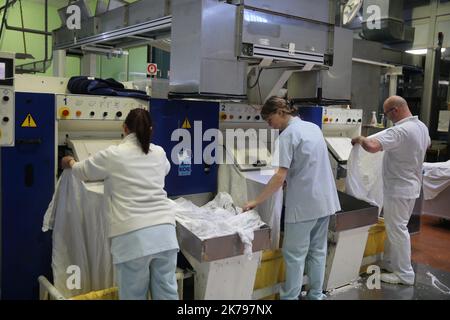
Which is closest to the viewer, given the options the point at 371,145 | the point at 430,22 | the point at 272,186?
the point at 272,186

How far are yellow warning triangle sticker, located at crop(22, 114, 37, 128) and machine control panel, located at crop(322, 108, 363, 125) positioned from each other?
235 cm

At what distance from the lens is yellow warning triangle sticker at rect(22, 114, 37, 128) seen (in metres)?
2.22

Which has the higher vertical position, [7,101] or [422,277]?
[7,101]

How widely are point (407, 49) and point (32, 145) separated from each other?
18.9ft

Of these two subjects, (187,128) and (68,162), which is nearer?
(68,162)

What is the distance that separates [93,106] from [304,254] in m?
1.53

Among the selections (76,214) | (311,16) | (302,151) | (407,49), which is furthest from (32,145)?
(407,49)

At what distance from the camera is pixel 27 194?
2268mm

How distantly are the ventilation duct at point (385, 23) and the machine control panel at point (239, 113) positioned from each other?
126 inches

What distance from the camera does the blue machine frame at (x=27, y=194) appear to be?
2207 millimetres

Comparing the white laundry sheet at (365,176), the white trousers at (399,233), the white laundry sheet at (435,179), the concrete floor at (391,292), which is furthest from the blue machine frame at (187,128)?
the white laundry sheet at (435,179)

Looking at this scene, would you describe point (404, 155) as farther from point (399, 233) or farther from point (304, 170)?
point (304, 170)

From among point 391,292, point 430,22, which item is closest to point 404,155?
point 391,292

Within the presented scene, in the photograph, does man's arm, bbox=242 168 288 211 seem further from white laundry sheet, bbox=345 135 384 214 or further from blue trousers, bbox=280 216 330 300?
white laundry sheet, bbox=345 135 384 214
